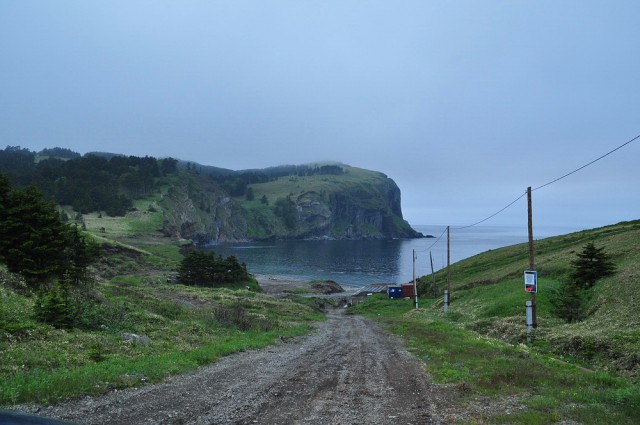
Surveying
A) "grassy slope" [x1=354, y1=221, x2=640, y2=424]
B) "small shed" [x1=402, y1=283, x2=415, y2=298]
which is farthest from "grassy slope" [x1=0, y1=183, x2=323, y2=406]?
"small shed" [x1=402, y1=283, x2=415, y2=298]

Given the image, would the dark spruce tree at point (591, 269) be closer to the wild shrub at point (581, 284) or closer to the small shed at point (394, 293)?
the wild shrub at point (581, 284)

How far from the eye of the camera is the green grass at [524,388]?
31.1ft

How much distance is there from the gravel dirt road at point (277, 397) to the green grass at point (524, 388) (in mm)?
1082

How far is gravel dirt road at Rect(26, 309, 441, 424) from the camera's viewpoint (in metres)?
9.55

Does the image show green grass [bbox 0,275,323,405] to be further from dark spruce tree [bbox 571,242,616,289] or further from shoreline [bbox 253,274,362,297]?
shoreline [bbox 253,274,362,297]

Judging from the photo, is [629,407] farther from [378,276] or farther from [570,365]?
[378,276]

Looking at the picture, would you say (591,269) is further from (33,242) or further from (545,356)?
(33,242)

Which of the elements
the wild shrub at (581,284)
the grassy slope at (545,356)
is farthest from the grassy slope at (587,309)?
the wild shrub at (581,284)

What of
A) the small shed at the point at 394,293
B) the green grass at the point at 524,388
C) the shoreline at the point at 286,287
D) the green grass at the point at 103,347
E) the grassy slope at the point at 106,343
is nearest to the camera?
the green grass at the point at 524,388

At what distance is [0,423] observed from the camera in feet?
13.2

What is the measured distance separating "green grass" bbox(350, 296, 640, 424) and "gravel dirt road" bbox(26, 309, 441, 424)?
1082mm

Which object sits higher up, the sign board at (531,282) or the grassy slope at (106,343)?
the sign board at (531,282)

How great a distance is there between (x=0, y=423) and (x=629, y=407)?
484 inches

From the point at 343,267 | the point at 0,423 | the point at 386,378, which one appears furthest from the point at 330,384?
the point at 343,267
